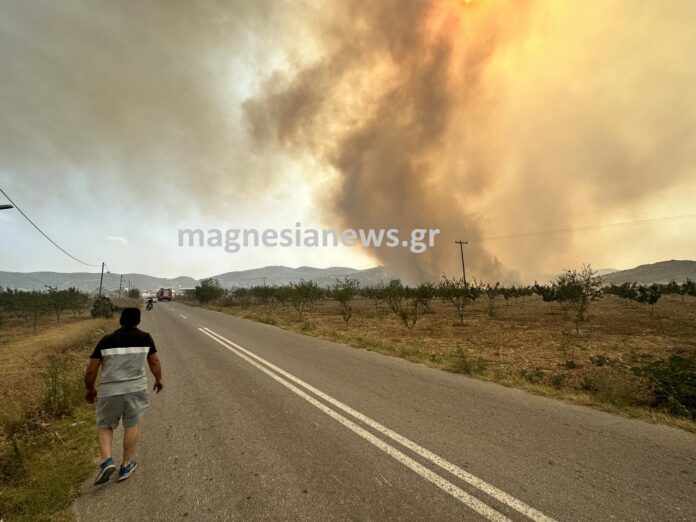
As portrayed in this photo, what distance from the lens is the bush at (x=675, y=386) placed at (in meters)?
5.27

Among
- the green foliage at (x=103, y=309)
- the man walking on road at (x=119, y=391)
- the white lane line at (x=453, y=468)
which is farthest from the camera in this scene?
the green foliage at (x=103, y=309)

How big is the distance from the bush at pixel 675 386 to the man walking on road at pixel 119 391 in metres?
8.27

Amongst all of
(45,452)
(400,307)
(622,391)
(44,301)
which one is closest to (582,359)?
(622,391)

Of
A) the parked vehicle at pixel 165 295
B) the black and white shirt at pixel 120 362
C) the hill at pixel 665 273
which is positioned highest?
the hill at pixel 665 273

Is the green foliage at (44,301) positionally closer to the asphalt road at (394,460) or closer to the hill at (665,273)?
the asphalt road at (394,460)

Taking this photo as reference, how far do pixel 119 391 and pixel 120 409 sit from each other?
0.79 feet

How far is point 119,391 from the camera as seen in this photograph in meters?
3.61

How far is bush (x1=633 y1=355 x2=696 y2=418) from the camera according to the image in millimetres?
5266

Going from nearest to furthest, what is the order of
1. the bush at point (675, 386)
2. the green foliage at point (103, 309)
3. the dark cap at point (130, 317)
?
the dark cap at point (130, 317), the bush at point (675, 386), the green foliage at point (103, 309)

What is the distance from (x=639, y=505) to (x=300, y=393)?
16.9 feet

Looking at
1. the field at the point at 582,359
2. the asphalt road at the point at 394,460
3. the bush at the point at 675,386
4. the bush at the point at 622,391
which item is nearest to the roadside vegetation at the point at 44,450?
the asphalt road at the point at 394,460

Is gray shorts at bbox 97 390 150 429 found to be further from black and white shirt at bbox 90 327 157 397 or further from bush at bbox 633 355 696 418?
bush at bbox 633 355 696 418

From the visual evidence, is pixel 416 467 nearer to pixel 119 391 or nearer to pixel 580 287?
pixel 119 391

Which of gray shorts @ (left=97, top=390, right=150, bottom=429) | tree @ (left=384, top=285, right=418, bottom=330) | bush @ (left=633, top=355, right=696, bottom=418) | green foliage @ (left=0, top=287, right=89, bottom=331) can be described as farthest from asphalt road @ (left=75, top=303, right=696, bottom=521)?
green foliage @ (left=0, top=287, right=89, bottom=331)
